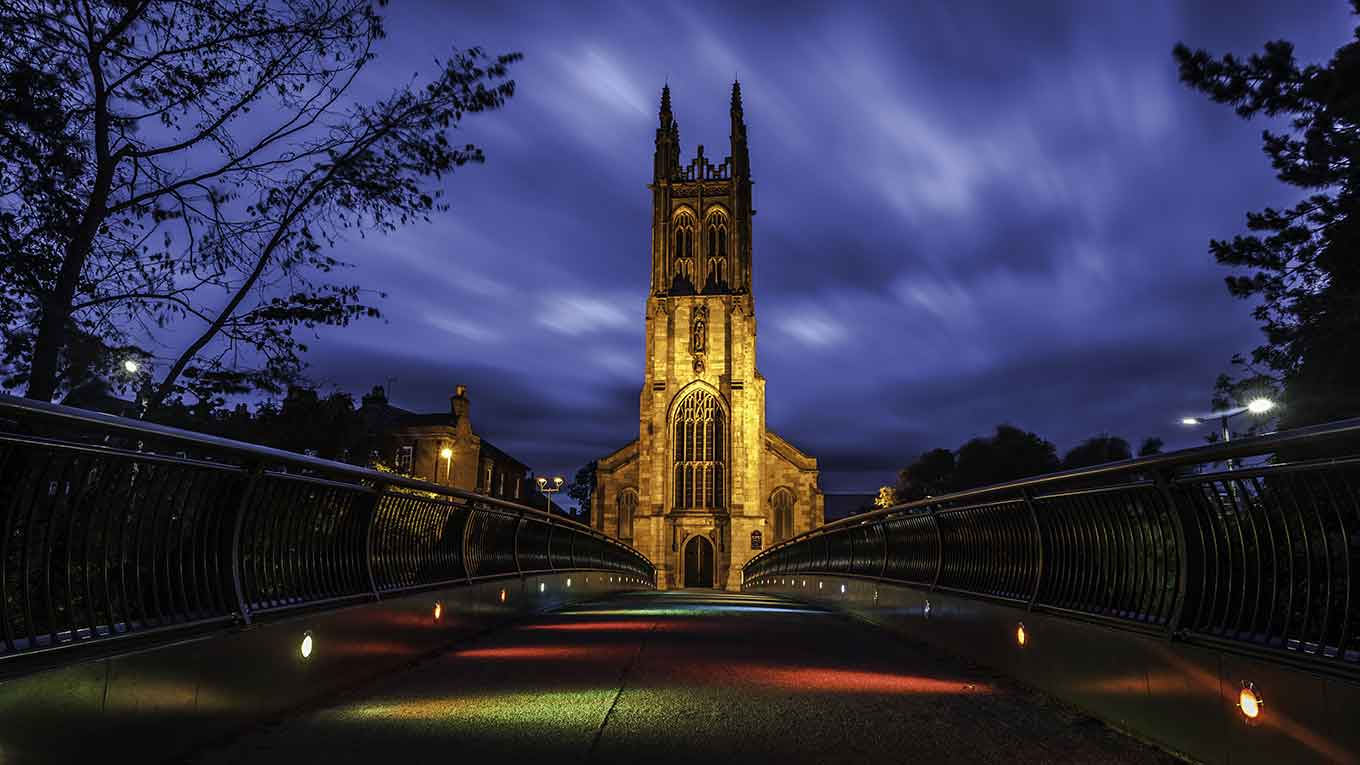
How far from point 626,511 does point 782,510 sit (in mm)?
9696

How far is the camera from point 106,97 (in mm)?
10477

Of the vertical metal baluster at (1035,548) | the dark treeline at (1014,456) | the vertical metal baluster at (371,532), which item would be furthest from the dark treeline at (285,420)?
the dark treeline at (1014,456)

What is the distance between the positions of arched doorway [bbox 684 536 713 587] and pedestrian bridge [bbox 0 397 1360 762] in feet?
157

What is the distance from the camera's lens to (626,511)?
5784 centimetres

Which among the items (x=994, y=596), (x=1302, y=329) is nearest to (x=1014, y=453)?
(x=1302, y=329)

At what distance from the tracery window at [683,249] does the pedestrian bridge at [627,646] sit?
5210cm

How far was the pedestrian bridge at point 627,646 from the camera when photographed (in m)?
3.56

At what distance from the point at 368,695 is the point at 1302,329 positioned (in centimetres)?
1471

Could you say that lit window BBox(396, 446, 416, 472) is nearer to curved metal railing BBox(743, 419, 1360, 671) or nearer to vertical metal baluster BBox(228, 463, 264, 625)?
vertical metal baluster BBox(228, 463, 264, 625)

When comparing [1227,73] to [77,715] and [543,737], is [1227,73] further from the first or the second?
Result: [77,715]

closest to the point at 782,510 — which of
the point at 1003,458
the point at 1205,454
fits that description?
the point at 1003,458

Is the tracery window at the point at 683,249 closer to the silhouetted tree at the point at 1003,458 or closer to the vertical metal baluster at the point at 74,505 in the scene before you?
the silhouetted tree at the point at 1003,458

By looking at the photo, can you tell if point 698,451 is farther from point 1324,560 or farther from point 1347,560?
point 1347,560

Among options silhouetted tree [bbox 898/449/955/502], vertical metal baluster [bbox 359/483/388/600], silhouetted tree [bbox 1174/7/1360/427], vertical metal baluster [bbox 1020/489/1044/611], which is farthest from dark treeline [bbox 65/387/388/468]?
silhouetted tree [bbox 898/449/955/502]
